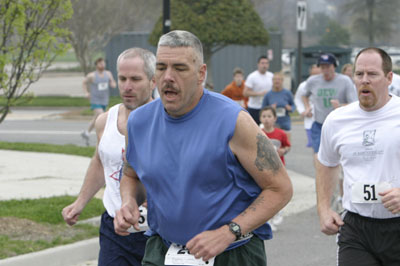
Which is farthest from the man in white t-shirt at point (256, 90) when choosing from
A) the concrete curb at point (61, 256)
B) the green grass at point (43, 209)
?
the concrete curb at point (61, 256)

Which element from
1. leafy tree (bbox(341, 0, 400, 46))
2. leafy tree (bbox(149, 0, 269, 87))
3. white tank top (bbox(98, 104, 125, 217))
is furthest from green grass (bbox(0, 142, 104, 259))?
leafy tree (bbox(341, 0, 400, 46))

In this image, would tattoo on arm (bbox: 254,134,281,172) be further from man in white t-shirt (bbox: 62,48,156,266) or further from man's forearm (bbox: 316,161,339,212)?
man in white t-shirt (bbox: 62,48,156,266)

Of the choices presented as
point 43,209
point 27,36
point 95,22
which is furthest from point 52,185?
point 95,22

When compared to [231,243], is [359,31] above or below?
below

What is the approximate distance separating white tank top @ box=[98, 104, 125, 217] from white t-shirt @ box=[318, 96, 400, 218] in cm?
129

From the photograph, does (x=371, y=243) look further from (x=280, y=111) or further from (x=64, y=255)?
(x=280, y=111)

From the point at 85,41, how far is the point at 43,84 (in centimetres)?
1445

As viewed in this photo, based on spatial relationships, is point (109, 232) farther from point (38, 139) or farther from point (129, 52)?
point (38, 139)

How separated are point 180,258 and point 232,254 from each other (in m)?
0.25

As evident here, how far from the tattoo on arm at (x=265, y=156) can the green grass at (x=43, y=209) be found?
16.6 feet

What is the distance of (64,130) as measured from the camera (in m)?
21.5

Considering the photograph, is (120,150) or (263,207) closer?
(263,207)

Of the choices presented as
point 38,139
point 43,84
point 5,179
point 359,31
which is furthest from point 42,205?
point 359,31

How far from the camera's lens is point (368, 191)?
4.48m
